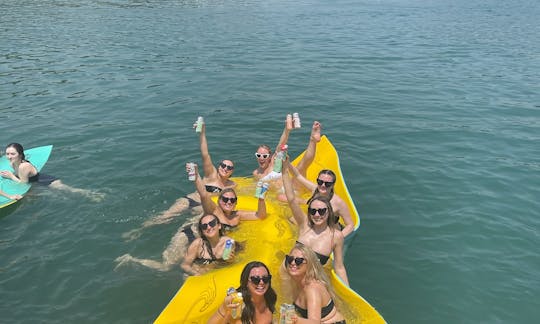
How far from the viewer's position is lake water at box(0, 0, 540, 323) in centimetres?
674

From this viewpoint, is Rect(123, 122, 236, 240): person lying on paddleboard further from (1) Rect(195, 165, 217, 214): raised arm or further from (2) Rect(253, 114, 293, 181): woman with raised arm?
(1) Rect(195, 165, 217, 214): raised arm

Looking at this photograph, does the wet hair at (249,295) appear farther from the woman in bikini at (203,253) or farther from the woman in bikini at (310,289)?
the woman in bikini at (203,253)

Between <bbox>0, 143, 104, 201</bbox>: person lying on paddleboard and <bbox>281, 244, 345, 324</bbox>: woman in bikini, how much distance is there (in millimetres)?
5718

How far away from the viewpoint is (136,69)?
1873 cm

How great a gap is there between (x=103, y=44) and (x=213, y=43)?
6.03 m

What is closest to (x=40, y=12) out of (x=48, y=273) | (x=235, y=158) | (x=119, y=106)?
(x=119, y=106)

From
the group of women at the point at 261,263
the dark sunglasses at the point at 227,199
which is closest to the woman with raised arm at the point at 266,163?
the group of women at the point at 261,263

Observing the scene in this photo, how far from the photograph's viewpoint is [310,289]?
194 inches

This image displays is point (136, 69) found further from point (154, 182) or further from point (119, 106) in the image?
point (154, 182)

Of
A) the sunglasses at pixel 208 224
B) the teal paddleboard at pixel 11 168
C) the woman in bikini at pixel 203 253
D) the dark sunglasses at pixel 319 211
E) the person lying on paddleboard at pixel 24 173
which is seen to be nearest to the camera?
the dark sunglasses at pixel 319 211

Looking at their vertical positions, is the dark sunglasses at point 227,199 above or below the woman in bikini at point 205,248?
above

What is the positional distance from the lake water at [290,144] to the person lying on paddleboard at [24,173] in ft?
0.93

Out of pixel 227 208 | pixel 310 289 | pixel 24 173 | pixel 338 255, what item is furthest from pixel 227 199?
pixel 24 173

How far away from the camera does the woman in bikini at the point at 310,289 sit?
15.9 feet
